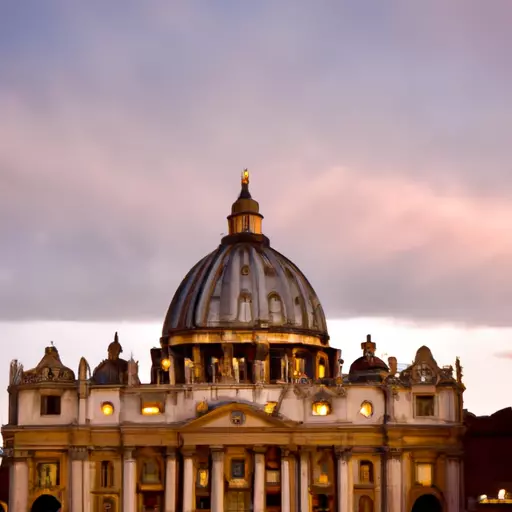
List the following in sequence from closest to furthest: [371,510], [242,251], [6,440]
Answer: [371,510], [6,440], [242,251]

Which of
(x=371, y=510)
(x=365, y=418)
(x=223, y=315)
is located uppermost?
(x=223, y=315)

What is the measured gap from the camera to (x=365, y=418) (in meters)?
100

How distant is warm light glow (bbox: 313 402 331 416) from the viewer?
3969 inches

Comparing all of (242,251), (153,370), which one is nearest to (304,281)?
(242,251)

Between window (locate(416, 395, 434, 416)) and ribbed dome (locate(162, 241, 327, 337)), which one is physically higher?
ribbed dome (locate(162, 241, 327, 337))

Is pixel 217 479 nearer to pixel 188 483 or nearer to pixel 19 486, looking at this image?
pixel 188 483

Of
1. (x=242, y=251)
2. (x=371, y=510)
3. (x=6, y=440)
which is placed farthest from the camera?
(x=242, y=251)

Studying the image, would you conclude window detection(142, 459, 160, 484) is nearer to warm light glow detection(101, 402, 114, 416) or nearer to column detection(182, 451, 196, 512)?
column detection(182, 451, 196, 512)

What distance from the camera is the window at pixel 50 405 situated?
103m

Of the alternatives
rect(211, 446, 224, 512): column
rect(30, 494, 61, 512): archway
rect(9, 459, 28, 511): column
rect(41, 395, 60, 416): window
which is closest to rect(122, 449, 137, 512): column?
rect(30, 494, 61, 512): archway

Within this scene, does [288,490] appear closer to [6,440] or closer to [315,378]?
[315,378]

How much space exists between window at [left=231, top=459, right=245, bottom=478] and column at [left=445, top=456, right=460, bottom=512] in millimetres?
15474

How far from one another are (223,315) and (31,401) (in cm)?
1786

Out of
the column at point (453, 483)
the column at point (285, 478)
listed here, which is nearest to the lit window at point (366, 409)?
the column at point (285, 478)
